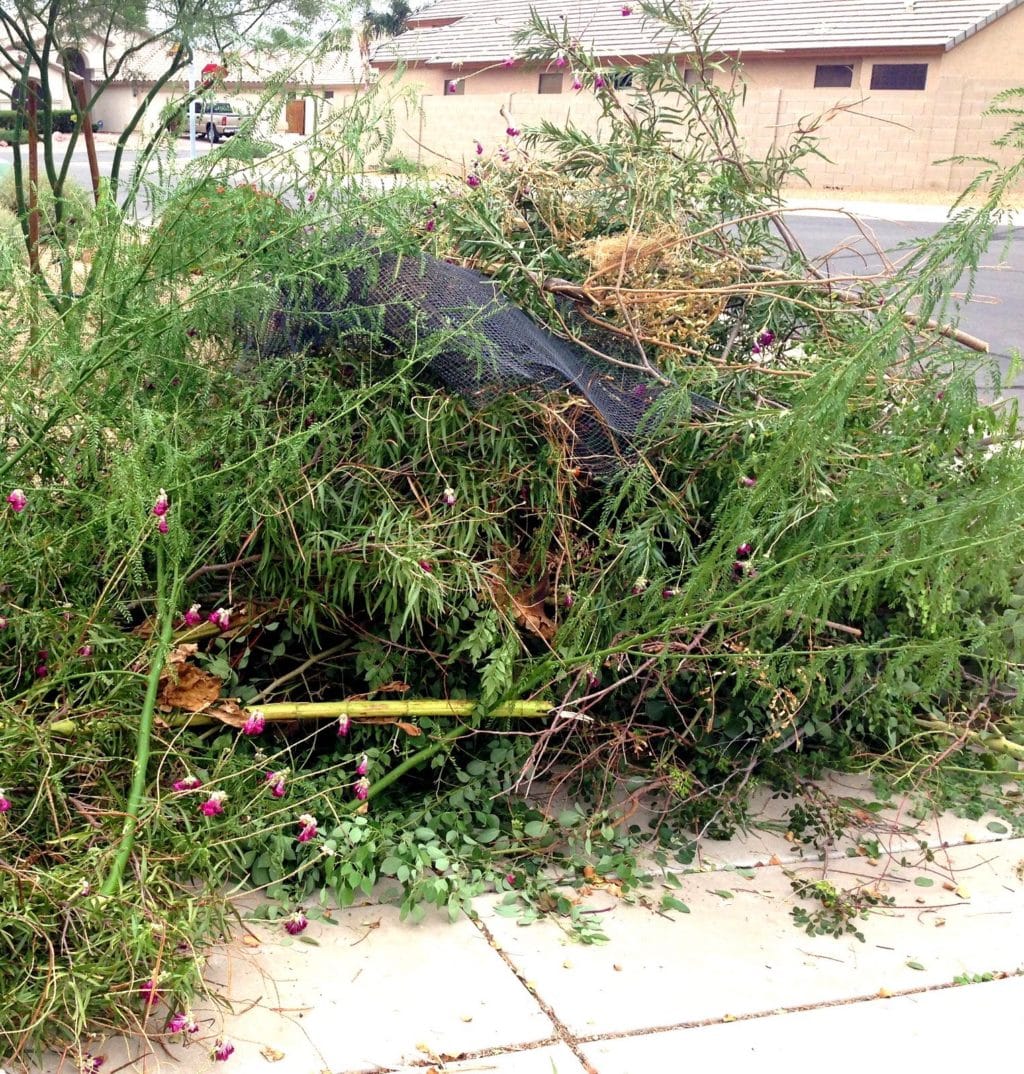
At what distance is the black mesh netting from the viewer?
3207 millimetres

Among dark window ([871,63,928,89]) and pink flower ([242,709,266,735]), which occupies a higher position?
dark window ([871,63,928,89])

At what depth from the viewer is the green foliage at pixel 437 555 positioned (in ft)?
9.41

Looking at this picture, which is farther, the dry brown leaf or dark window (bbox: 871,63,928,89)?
dark window (bbox: 871,63,928,89)

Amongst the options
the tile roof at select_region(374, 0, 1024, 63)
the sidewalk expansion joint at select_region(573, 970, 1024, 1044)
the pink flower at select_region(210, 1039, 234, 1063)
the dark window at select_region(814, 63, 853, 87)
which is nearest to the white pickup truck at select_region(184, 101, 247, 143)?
the pink flower at select_region(210, 1039, 234, 1063)

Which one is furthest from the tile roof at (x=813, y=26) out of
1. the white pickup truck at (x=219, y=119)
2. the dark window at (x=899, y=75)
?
the white pickup truck at (x=219, y=119)

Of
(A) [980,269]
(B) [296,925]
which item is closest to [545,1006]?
(B) [296,925]

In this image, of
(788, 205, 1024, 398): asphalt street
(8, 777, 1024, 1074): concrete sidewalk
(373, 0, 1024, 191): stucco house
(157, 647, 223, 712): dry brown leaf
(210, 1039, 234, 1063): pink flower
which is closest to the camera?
(210, 1039, 234, 1063): pink flower

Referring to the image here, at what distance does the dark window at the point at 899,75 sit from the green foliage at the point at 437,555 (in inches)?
1267

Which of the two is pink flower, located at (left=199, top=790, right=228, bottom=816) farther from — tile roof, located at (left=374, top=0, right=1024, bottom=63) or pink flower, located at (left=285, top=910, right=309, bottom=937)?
tile roof, located at (left=374, top=0, right=1024, bottom=63)

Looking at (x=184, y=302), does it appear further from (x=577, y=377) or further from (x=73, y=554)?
(x=577, y=377)

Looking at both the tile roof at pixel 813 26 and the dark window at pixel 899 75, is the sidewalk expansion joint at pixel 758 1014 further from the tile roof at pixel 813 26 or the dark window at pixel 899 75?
the dark window at pixel 899 75

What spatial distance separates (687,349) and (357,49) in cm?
136

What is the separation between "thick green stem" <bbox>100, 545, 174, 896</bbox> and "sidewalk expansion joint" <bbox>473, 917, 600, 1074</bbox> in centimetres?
83

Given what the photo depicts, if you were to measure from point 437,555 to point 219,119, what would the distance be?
1.59m
